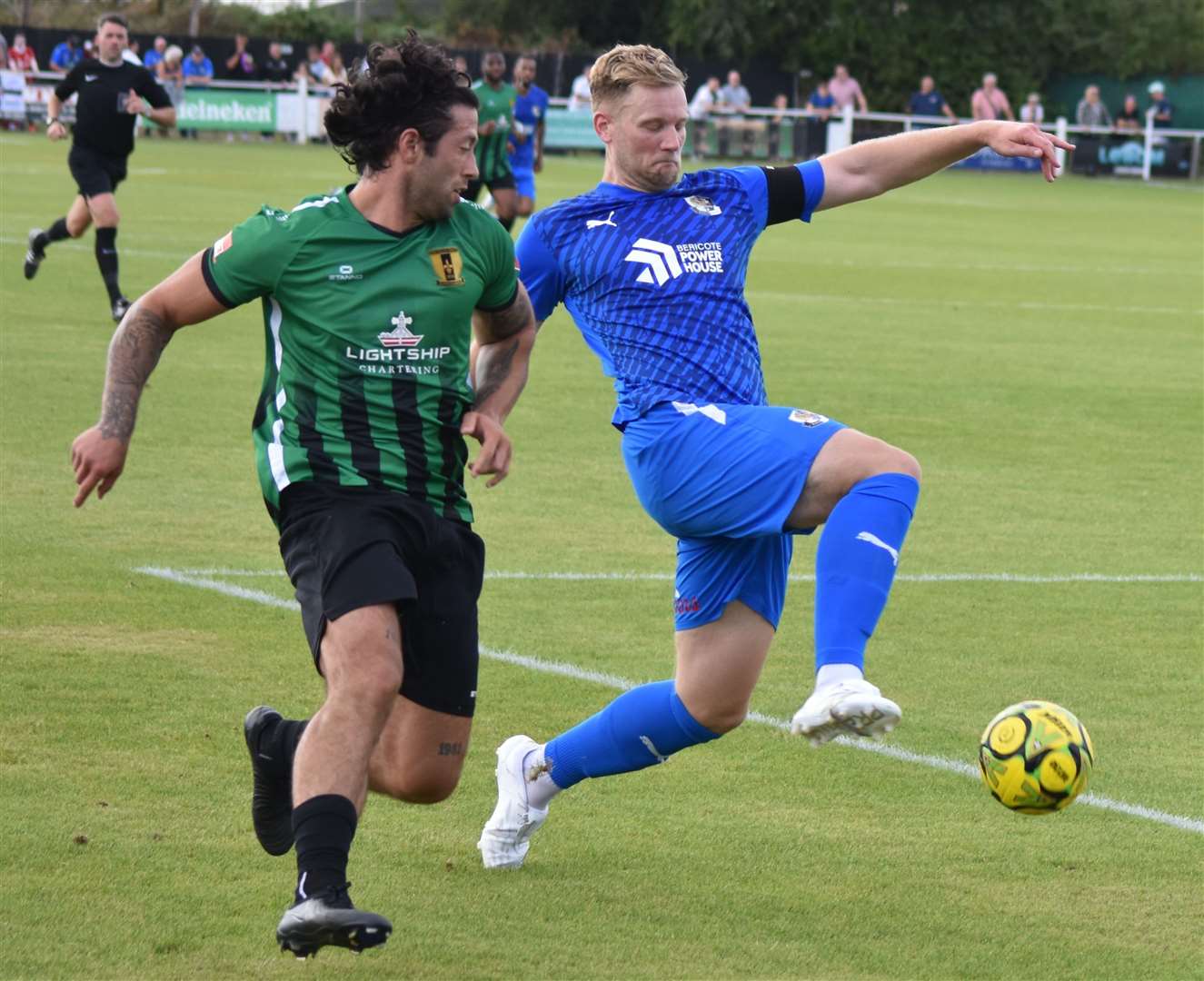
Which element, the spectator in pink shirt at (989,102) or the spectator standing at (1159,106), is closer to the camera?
the spectator in pink shirt at (989,102)

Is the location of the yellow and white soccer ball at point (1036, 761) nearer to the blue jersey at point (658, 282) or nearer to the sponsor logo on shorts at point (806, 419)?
the sponsor logo on shorts at point (806, 419)

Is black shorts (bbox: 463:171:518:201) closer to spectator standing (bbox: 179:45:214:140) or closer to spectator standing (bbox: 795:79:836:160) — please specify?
spectator standing (bbox: 179:45:214:140)

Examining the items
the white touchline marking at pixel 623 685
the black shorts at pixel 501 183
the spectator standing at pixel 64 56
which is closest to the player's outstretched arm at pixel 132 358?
the white touchline marking at pixel 623 685

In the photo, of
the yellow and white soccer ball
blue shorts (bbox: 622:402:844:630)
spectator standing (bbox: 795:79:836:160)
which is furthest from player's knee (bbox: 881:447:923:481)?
spectator standing (bbox: 795:79:836:160)

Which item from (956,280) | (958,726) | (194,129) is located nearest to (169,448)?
(958,726)

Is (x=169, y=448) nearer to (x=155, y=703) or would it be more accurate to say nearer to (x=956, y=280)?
(x=155, y=703)

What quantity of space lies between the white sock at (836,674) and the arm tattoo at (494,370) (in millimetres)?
1179

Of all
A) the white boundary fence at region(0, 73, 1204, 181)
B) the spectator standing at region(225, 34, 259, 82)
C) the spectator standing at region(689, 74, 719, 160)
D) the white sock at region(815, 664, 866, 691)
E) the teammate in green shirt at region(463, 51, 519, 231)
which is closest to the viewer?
the white sock at region(815, 664, 866, 691)

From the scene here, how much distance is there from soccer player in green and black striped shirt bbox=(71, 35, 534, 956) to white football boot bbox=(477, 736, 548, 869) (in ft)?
1.00

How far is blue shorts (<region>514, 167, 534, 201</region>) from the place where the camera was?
2278 cm

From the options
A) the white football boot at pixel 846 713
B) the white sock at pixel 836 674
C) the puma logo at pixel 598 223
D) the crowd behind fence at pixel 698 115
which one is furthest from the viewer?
the crowd behind fence at pixel 698 115

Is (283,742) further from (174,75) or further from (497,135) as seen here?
(174,75)

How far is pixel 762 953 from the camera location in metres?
4.63

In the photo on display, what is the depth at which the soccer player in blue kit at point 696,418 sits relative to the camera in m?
4.89
